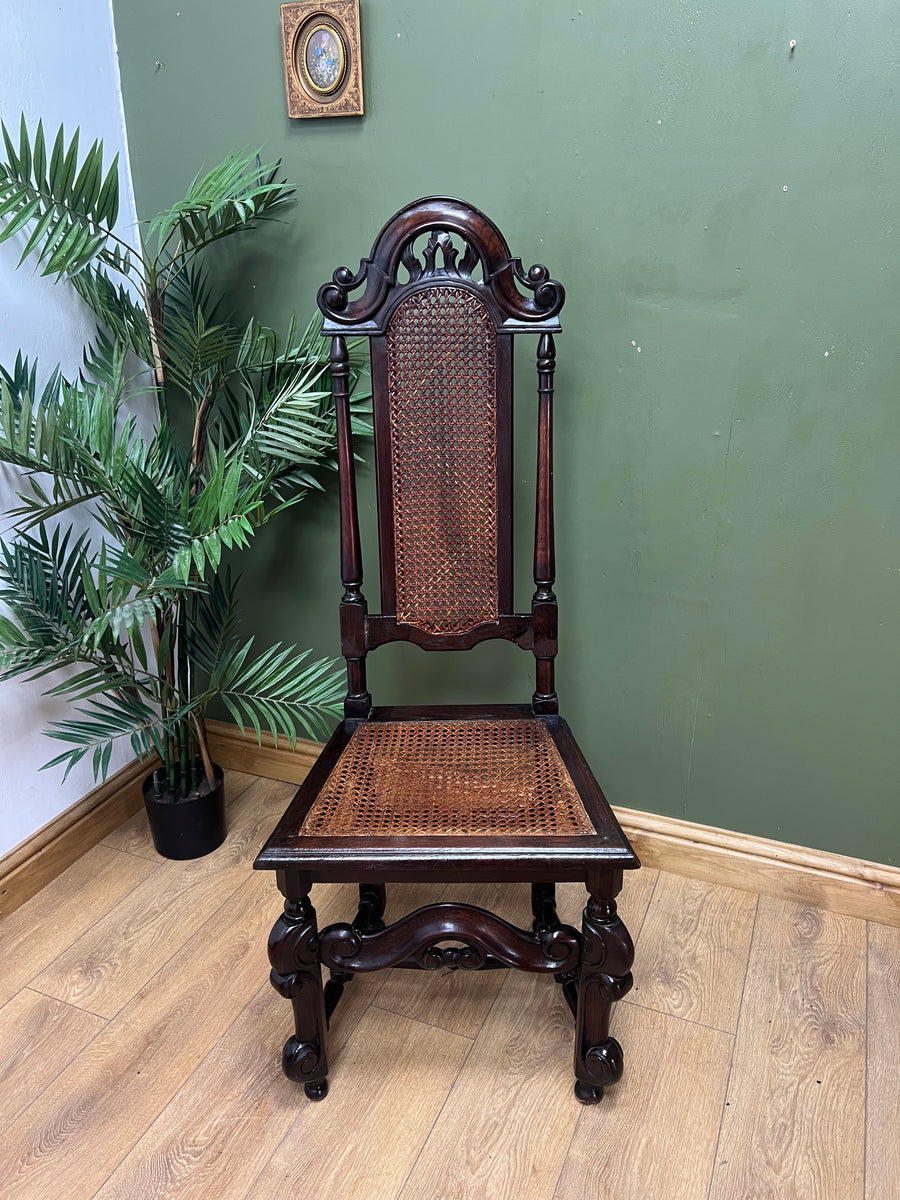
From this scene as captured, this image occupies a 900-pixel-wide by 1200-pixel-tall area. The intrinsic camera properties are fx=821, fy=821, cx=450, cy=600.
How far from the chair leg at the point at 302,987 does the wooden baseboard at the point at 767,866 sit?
34.1 inches

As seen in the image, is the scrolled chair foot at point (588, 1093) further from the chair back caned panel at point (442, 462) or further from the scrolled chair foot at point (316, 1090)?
the chair back caned panel at point (442, 462)

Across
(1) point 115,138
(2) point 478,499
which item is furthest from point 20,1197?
(1) point 115,138

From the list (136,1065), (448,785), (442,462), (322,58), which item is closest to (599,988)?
(448,785)

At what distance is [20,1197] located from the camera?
1.26 m

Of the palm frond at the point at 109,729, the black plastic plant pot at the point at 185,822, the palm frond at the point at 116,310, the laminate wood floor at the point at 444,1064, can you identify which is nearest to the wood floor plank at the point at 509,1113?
the laminate wood floor at the point at 444,1064

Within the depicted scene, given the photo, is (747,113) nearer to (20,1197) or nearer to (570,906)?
(570,906)

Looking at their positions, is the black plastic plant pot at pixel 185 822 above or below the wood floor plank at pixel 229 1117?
above

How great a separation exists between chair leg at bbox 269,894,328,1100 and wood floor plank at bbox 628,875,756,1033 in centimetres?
61

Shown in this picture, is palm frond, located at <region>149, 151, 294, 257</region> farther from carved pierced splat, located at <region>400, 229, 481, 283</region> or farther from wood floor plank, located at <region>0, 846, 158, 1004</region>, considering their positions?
wood floor plank, located at <region>0, 846, 158, 1004</region>

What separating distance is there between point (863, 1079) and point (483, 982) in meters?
0.69

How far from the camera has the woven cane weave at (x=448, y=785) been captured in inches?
50.9

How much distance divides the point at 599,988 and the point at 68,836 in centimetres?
131

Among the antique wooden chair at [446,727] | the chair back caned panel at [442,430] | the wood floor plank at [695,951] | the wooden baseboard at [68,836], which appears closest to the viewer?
the antique wooden chair at [446,727]

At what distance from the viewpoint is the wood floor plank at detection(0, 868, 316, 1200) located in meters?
1.31
